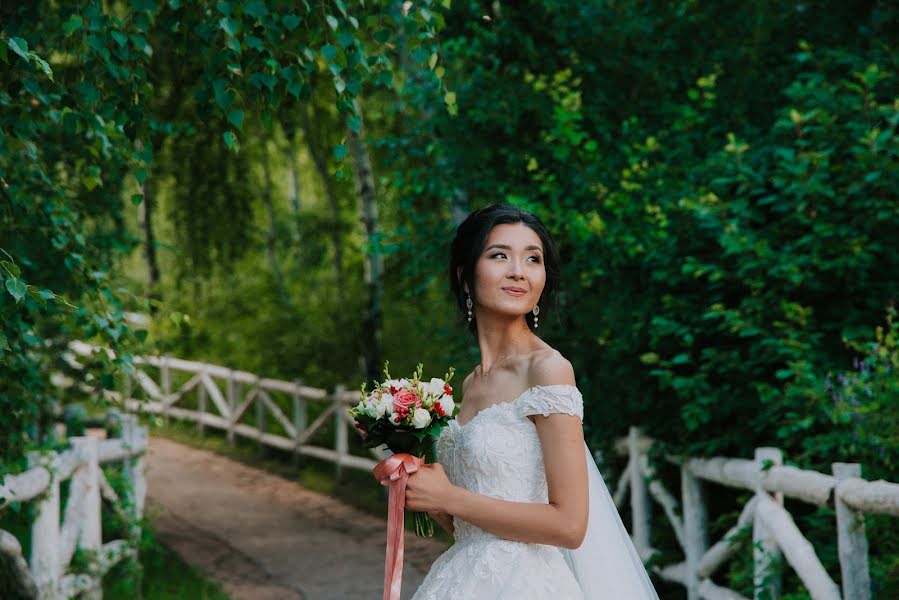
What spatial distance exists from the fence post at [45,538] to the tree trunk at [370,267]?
617cm

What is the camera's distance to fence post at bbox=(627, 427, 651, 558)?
675 cm

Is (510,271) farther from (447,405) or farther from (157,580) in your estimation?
(157,580)

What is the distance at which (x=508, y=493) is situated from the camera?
9.48 feet

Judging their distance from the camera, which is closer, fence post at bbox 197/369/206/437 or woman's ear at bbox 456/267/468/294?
woman's ear at bbox 456/267/468/294

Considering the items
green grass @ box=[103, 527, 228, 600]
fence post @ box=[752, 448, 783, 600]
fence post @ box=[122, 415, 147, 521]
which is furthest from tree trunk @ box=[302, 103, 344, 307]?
fence post @ box=[752, 448, 783, 600]

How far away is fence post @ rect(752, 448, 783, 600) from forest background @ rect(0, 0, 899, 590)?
206 mm

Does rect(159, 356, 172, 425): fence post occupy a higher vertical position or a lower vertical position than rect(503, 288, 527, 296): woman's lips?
lower

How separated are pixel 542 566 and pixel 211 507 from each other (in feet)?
27.7

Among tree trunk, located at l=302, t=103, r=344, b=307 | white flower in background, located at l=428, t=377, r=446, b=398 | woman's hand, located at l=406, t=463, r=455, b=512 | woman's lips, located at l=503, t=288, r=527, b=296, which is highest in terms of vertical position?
tree trunk, located at l=302, t=103, r=344, b=307

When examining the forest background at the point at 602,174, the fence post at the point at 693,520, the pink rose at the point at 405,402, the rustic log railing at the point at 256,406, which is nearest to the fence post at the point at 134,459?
the forest background at the point at 602,174

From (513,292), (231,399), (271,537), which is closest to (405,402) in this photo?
(513,292)

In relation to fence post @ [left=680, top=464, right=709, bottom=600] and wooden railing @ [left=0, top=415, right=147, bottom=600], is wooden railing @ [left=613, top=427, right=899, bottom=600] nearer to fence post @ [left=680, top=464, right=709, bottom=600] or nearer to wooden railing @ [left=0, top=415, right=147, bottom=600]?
fence post @ [left=680, top=464, right=709, bottom=600]

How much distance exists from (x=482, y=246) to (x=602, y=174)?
4.57 meters

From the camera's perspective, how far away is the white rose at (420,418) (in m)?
2.74
